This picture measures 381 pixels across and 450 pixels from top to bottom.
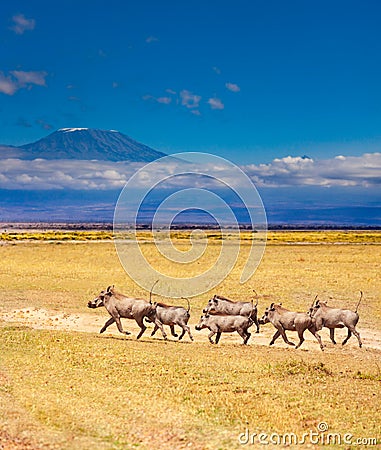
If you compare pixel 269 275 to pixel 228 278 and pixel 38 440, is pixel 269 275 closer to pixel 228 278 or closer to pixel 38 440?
pixel 228 278

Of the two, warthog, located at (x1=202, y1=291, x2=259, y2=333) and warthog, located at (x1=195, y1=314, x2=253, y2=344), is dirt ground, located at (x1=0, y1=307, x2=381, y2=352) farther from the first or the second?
warthog, located at (x1=202, y1=291, x2=259, y2=333)

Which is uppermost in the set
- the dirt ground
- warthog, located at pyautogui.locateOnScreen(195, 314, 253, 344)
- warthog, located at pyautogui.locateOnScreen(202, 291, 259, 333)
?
warthog, located at pyautogui.locateOnScreen(202, 291, 259, 333)

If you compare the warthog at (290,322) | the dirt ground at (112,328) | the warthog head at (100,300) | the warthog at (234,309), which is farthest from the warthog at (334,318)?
the warthog head at (100,300)

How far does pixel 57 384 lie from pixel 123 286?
22438mm

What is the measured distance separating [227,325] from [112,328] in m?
5.16

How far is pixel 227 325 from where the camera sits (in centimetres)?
1972

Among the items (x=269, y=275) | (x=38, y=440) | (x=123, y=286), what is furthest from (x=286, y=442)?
(x=269, y=275)

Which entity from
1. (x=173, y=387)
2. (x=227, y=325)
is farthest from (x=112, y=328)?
(x=173, y=387)

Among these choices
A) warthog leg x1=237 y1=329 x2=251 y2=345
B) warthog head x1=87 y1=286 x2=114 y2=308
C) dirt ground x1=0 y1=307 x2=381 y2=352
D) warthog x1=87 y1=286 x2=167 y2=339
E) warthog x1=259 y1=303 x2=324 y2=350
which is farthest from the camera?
warthog head x1=87 y1=286 x2=114 y2=308

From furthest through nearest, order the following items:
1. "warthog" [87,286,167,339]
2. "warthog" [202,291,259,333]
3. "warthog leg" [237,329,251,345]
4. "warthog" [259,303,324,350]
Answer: "warthog" [202,291,259,333], "warthog" [87,286,167,339], "warthog leg" [237,329,251,345], "warthog" [259,303,324,350]

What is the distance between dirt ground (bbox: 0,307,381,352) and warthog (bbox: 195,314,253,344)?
502mm

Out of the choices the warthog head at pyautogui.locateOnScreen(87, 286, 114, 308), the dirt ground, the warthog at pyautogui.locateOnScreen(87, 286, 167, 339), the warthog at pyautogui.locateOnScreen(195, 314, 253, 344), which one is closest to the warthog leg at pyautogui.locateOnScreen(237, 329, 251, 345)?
the warthog at pyautogui.locateOnScreen(195, 314, 253, 344)

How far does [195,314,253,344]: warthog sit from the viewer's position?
771 inches

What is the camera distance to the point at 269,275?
136 ft
